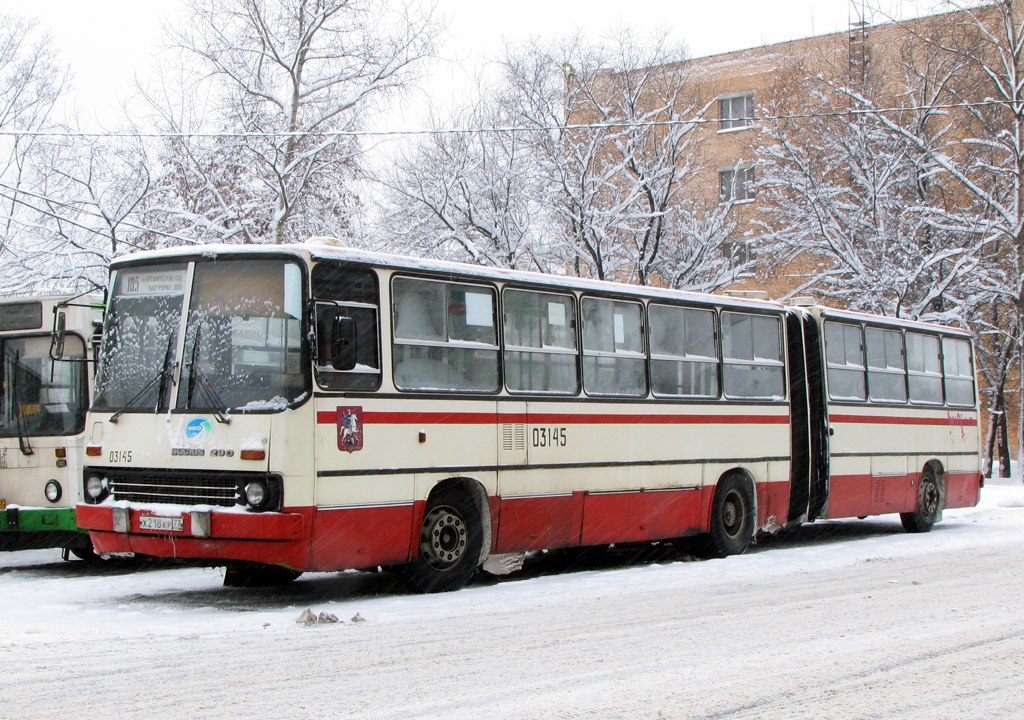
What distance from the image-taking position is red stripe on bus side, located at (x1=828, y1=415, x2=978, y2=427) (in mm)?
17453

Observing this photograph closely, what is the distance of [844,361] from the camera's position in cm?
1772

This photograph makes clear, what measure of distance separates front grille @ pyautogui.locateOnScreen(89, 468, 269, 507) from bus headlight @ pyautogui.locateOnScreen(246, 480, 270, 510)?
0.05m

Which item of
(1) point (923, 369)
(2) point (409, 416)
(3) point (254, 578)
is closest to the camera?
(2) point (409, 416)

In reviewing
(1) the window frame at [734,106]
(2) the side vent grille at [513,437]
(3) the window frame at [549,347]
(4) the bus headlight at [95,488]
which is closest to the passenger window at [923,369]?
(3) the window frame at [549,347]

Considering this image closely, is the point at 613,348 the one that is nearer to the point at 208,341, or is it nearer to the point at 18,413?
the point at 208,341

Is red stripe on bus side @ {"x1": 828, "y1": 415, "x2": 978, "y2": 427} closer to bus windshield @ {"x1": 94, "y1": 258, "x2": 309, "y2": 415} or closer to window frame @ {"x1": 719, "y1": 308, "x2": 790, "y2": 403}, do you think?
window frame @ {"x1": 719, "y1": 308, "x2": 790, "y2": 403}

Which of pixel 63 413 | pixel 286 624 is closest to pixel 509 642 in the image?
pixel 286 624

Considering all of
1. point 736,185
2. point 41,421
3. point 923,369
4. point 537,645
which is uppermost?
point 736,185

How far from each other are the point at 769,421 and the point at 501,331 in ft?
16.9

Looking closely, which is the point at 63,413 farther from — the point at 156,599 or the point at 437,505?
the point at 437,505

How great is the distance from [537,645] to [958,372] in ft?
46.0

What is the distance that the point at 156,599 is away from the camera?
36.8ft

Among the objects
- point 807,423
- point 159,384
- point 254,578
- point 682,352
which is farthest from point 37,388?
point 807,423

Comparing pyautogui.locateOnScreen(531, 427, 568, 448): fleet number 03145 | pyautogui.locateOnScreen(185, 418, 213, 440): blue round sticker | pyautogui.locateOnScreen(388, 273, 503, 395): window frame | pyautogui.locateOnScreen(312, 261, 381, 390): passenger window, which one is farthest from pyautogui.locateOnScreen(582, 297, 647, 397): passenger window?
pyautogui.locateOnScreen(185, 418, 213, 440): blue round sticker
